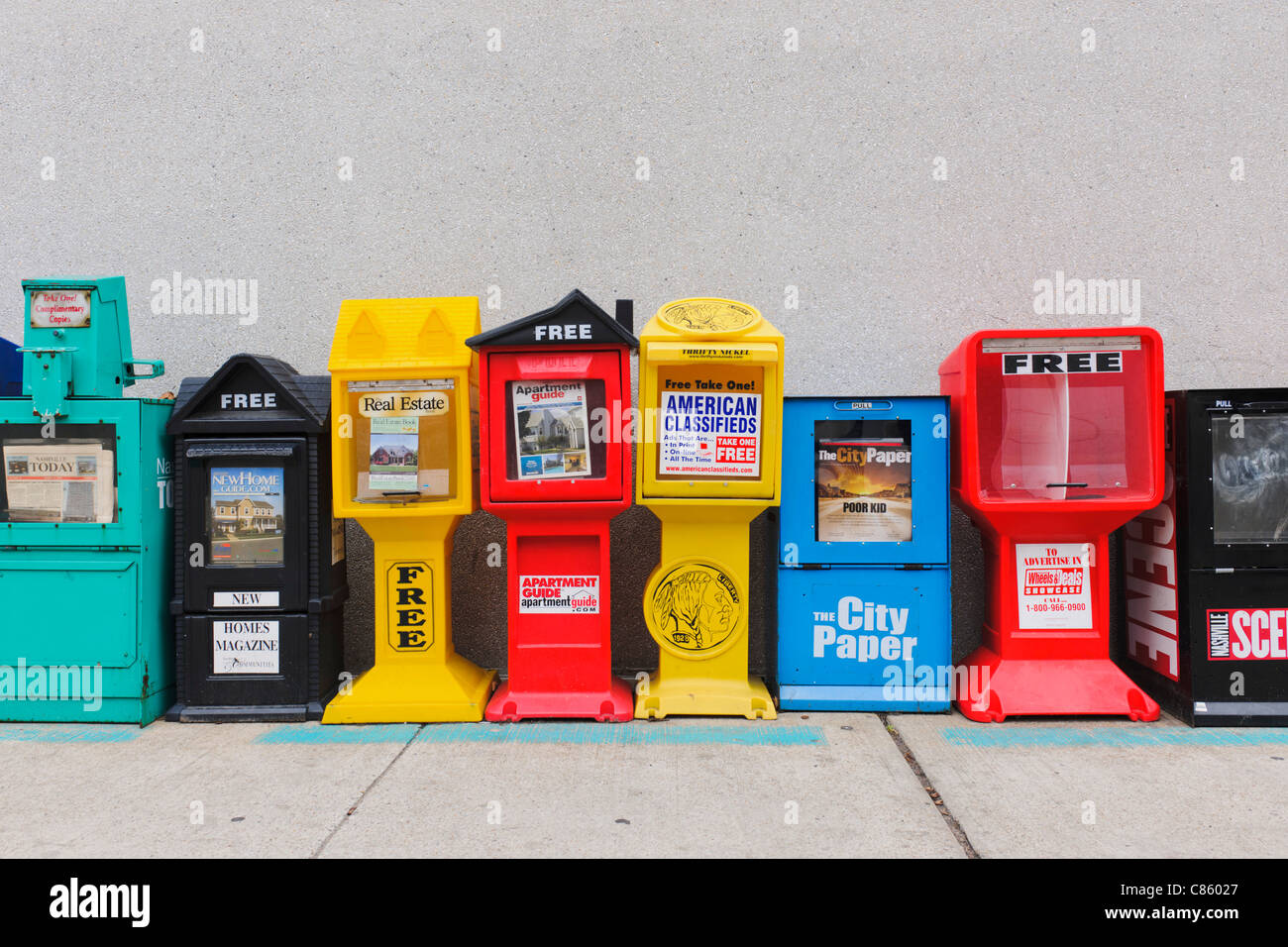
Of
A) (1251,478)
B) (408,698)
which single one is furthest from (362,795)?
(1251,478)

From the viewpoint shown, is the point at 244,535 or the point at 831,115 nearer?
the point at 244,535

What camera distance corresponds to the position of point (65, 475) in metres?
4.05

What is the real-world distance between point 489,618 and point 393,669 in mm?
931

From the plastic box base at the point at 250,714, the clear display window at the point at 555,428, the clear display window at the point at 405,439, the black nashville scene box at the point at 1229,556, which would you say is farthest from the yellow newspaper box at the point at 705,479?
the black nashville scene box at the point at 1229,556

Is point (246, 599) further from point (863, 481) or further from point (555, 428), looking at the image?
point (863, 481)

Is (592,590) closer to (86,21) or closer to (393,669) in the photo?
(393,669)

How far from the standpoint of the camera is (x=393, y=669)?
4129 millimetres

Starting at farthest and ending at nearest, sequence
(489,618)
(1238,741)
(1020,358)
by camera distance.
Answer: (489,618) → (1020,358) → (1238,741)

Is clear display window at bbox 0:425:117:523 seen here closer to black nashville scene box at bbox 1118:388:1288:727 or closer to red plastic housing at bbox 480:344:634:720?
red plastic housing at bbox 480:344:634:720

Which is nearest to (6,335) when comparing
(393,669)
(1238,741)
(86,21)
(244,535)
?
(86,21)

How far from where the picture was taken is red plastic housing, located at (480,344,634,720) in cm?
393

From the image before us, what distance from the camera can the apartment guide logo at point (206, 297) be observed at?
509 centimetres

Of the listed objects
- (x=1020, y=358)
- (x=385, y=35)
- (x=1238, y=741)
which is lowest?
(x=1238, y=741)

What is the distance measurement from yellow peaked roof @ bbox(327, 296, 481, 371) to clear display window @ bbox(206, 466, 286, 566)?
72 cm
